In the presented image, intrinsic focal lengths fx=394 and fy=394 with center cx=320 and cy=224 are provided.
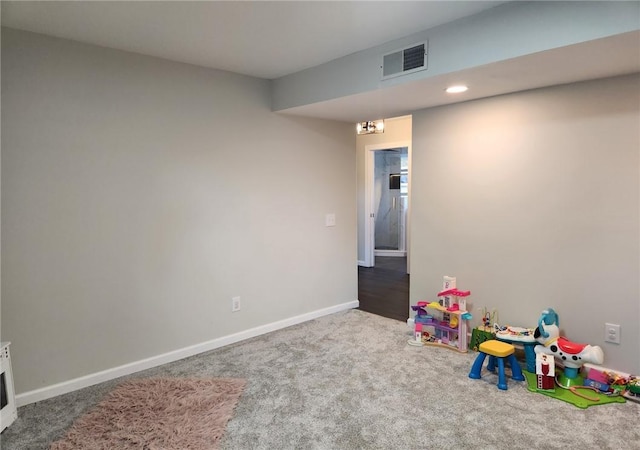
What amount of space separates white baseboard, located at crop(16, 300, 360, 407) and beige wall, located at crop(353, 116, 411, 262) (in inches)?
112

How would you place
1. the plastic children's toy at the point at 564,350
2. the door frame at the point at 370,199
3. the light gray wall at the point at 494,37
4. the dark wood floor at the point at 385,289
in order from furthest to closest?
1. the door frame at the point at 370,199
2. the dark wood floor at the point at 385,289
3. the plastic children's toy at the point at 564,350
4. the light gray wall at the point at 494,37

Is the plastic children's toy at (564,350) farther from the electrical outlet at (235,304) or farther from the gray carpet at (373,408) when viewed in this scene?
the electrical outlet at (235,304)

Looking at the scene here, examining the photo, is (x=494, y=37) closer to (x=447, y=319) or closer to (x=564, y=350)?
(x=564, y=350)

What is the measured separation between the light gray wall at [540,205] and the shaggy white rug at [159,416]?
2159 millimetres

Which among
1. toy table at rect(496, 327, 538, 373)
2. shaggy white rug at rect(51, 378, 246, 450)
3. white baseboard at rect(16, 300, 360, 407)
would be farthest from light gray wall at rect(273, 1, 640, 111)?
shaggy white rug at rect(51, 378, 246, 450)

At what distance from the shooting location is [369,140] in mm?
6598

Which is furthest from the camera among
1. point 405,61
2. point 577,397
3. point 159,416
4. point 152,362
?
point 152,362

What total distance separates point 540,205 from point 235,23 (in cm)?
249

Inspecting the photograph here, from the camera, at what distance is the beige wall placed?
6070 millimetres

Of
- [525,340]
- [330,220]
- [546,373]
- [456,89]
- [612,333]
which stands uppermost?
[456,89]

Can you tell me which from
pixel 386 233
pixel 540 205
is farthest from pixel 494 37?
pixel 386 233

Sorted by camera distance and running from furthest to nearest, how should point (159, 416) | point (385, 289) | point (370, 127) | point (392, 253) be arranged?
point (392, 253) < point (370, 127) < point (385, 289) < point (159, 416)

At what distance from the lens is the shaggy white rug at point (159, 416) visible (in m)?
2.14

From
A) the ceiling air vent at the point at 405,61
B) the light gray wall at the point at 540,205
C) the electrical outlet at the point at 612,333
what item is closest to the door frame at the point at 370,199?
the light gray wall at the point at 540,205
